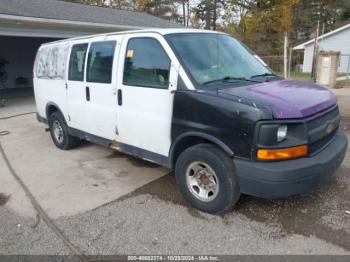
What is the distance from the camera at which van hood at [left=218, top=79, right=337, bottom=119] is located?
10.2 feet

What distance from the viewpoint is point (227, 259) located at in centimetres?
300

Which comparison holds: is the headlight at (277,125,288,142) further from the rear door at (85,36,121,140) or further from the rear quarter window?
the rear quarter window

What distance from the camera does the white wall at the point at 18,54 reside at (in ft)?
57.6

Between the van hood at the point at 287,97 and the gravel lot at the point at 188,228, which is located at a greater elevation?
the van hood at the point at 287,97

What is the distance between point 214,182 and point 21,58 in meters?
17.7

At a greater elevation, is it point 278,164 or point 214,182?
point 278,164

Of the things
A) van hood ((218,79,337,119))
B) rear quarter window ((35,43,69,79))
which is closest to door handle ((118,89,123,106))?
van hood ((218,79,337,119))

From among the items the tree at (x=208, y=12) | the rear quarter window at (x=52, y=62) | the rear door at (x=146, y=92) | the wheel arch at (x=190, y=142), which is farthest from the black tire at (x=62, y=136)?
the tree at (x=208, y=12)

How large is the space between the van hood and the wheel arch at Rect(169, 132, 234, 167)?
486 mm

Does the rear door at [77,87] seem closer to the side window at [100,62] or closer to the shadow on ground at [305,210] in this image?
the side window at [100,62]

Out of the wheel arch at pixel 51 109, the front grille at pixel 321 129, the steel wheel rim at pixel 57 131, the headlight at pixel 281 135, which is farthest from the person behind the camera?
the steel wheel rim at pixel 57 131

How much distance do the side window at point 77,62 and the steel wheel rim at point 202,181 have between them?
253 centimetres

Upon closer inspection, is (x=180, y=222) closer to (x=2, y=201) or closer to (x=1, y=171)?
(x=2, y=201)

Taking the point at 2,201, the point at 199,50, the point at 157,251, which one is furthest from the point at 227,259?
the point at 2,201
